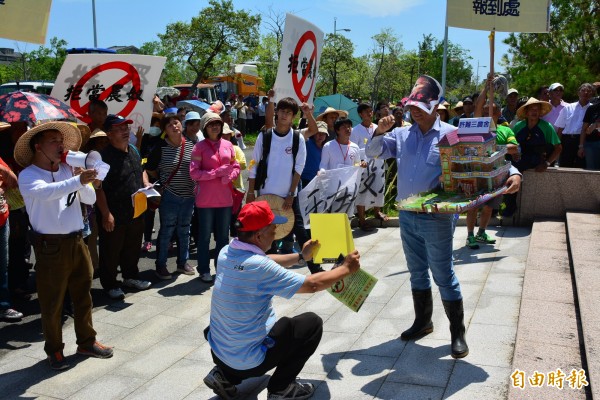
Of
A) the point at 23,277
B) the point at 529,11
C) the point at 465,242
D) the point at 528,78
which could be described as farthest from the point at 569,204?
→ the point at 528,78

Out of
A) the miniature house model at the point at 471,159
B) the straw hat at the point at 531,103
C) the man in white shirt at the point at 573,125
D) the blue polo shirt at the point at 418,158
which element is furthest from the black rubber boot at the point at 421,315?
the man in white shirt at the point at 573,125

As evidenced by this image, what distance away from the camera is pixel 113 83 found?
251 inches

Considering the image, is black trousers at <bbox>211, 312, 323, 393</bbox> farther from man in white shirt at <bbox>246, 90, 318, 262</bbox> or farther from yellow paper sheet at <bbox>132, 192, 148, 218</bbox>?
man in white shirt at <bbox>246, 90, 318, 262</bbox>

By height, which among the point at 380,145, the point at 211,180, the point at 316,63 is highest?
the point at 316,63

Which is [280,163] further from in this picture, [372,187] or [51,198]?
[51,198]

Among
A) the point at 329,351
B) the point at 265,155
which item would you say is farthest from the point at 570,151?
the point at 329,351

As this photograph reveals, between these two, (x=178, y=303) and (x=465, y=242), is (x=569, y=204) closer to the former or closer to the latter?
(x=465, y=242)

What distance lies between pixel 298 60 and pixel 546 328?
3.58 metres

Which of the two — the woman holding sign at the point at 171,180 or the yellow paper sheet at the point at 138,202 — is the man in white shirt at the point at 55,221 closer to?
the yellow paper sheet at the point at 138,202

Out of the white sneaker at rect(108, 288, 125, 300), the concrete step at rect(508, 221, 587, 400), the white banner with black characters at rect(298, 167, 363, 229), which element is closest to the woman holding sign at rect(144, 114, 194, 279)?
the white sneaker at rect(108, 288, 125, 300)

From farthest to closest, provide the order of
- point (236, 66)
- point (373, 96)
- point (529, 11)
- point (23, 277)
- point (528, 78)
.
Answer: point (373, 96) → point (236, 66) → point (528, 78) → point (23, 277) → point (529, 11)

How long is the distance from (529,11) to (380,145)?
90.8 inches

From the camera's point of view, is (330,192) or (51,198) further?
(330,192)

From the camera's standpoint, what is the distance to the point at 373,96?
43.3 meters
